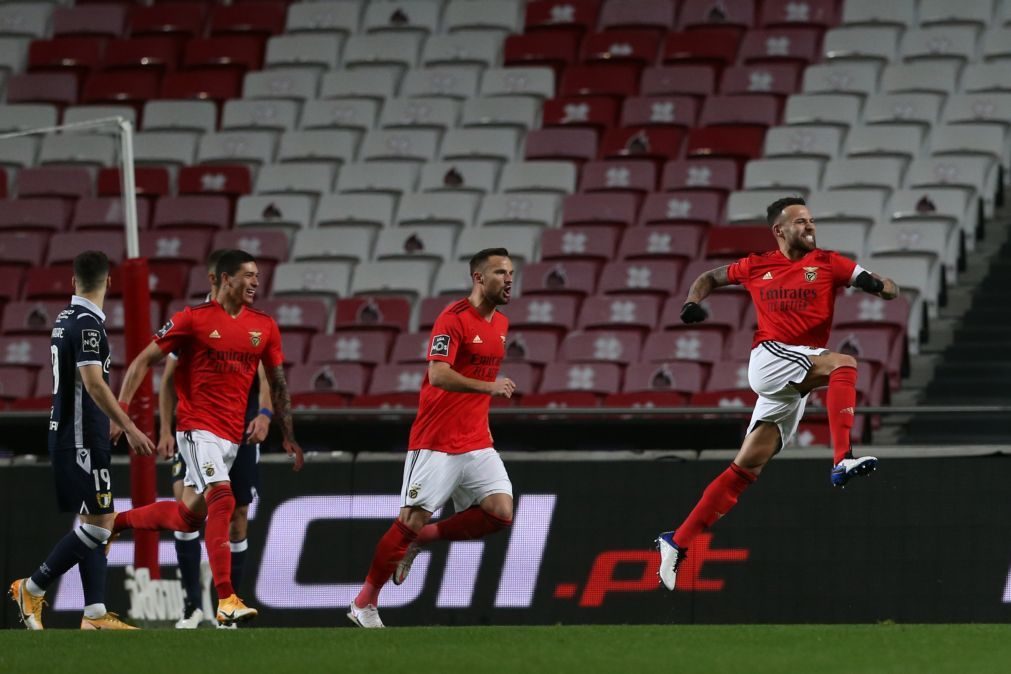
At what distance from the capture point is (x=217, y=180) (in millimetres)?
19625

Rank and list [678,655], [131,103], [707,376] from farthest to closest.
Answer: [131,103] < [707,376] < [678,655]

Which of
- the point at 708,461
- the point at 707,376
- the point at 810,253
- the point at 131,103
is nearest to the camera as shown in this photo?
the point at 810,253

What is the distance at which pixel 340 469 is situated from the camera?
12.2 meters

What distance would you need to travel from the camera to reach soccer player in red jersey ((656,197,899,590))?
30.2 feet

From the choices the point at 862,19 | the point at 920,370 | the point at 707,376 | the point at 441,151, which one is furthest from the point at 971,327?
the point at 441,151

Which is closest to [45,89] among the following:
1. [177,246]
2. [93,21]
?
[93,21]

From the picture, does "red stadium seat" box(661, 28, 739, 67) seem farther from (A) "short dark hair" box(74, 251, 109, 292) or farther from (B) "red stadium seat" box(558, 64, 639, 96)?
(A) "short dark hair" box(74, 251, 109, 292)

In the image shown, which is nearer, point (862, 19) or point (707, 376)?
point (707, 376)

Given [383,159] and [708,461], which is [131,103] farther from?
[708,461]

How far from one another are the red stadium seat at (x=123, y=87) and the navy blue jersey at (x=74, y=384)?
1185 centimetres

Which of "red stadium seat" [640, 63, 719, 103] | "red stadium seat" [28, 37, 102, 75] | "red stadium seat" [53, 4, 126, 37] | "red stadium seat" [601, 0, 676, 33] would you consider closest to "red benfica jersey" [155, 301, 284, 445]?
"red stadium seat" [640, 63, 719, 103]

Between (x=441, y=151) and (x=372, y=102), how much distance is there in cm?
137

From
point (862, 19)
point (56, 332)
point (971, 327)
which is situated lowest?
point (56, 332)

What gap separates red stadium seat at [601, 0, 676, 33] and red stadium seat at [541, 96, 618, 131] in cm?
142
